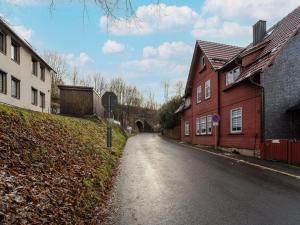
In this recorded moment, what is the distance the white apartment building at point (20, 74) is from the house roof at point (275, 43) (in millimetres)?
16033

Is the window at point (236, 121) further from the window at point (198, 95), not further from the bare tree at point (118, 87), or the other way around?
the bare tree at point (118, 87)

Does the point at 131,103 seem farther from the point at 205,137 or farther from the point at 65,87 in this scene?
the point at 205,137

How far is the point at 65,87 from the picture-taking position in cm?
3409

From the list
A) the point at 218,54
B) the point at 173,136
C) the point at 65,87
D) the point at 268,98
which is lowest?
the point at 173,136

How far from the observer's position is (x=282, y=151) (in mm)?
14977

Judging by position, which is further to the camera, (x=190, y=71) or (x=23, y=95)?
(x=190, y=71)

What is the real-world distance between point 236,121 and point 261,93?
4.09 meters

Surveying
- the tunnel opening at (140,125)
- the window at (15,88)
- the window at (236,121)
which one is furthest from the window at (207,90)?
the tunnel opening at (140,125)

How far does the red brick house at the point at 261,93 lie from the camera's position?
1714 cm

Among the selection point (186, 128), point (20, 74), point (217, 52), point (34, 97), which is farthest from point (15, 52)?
point (186, 128)

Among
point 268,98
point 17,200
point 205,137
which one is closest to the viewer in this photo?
point 17,200

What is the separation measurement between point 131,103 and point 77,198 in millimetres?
72275

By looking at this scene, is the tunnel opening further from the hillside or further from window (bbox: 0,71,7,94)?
the hillside

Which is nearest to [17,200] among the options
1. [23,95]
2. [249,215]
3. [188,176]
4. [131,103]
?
[249,215]
